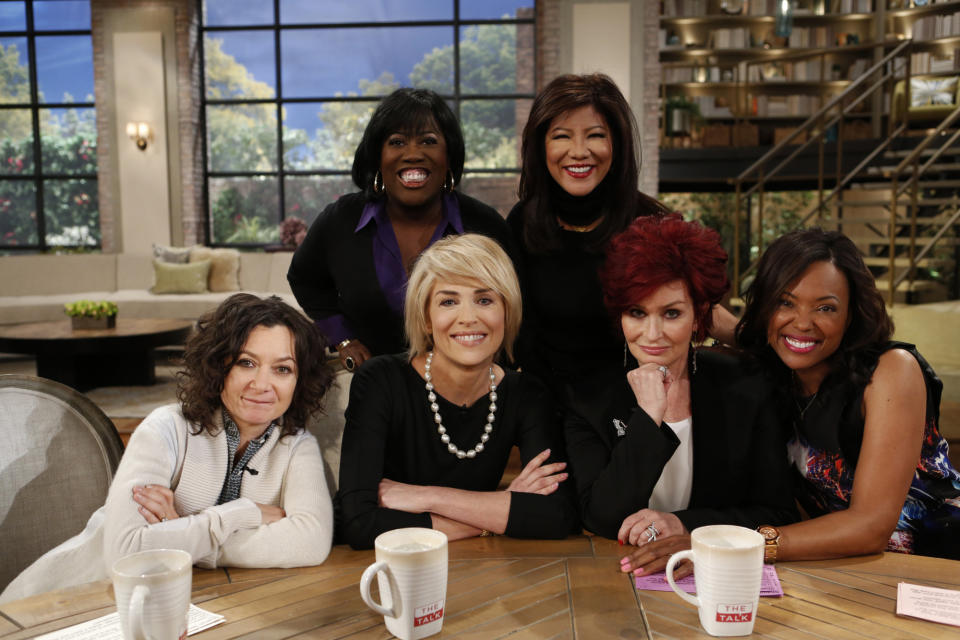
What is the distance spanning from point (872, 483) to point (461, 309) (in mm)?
805

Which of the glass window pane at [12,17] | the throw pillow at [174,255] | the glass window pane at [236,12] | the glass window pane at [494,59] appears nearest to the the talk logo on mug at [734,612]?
the throw pillow at [174,255]

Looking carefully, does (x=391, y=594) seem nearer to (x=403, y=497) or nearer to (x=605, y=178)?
(x=403, y=497)

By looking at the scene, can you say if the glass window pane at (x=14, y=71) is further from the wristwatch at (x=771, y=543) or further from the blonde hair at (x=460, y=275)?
the wristwatch at (x=771, y=543)

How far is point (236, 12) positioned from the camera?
29.0 ft

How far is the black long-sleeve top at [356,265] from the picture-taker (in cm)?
206

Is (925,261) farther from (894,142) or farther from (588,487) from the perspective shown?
(588,487)

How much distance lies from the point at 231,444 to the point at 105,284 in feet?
22.9

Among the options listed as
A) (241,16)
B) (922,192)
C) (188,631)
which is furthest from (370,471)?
(241,16)

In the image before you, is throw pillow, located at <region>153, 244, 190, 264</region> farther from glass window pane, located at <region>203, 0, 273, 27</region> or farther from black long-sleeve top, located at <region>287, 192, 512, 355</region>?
black long-sleeve top, located at <region>287, 192, 512, 355</region>

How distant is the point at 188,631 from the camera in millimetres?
989

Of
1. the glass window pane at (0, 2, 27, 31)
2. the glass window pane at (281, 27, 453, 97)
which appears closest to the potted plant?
the glass window pane at (281, 27, 453, 97)

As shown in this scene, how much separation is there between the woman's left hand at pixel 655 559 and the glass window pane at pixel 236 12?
8876 millimetres

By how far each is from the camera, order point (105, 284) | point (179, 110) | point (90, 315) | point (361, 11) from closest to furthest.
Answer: point (90, 315), point (105, 284), point (179, 110), point (361, 11)

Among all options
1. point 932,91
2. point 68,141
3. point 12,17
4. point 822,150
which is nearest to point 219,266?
point 68,141
